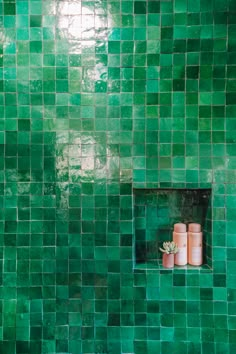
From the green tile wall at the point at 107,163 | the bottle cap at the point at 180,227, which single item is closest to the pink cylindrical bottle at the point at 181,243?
the bottle cap at the point at 180,227

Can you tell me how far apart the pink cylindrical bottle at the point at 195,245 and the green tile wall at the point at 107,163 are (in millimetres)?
115

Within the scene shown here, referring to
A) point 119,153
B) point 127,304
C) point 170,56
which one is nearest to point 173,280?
point 127,304

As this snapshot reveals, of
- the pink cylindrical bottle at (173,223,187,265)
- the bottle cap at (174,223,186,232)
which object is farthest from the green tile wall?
the bottle cap at (174,223,186,232)

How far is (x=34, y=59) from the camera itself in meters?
2.33

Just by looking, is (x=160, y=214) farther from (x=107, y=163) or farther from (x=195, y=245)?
(x=107, y=163)

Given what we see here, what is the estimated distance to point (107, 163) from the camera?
2338 mm

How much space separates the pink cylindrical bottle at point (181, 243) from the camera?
7.80 ft

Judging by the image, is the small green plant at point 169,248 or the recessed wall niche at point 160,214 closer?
the small green plant at point 169,248

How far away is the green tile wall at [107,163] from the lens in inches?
91.1

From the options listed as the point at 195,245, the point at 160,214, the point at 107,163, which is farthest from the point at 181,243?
the point at 107,163

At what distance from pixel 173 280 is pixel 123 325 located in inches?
20.0

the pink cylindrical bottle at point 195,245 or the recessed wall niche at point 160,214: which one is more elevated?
the recessed wall niche at point 160,214

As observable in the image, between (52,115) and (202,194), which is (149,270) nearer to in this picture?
(202,194)

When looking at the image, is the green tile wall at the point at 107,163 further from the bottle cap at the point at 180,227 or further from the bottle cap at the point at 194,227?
the bottle cap at the point at 180,227
